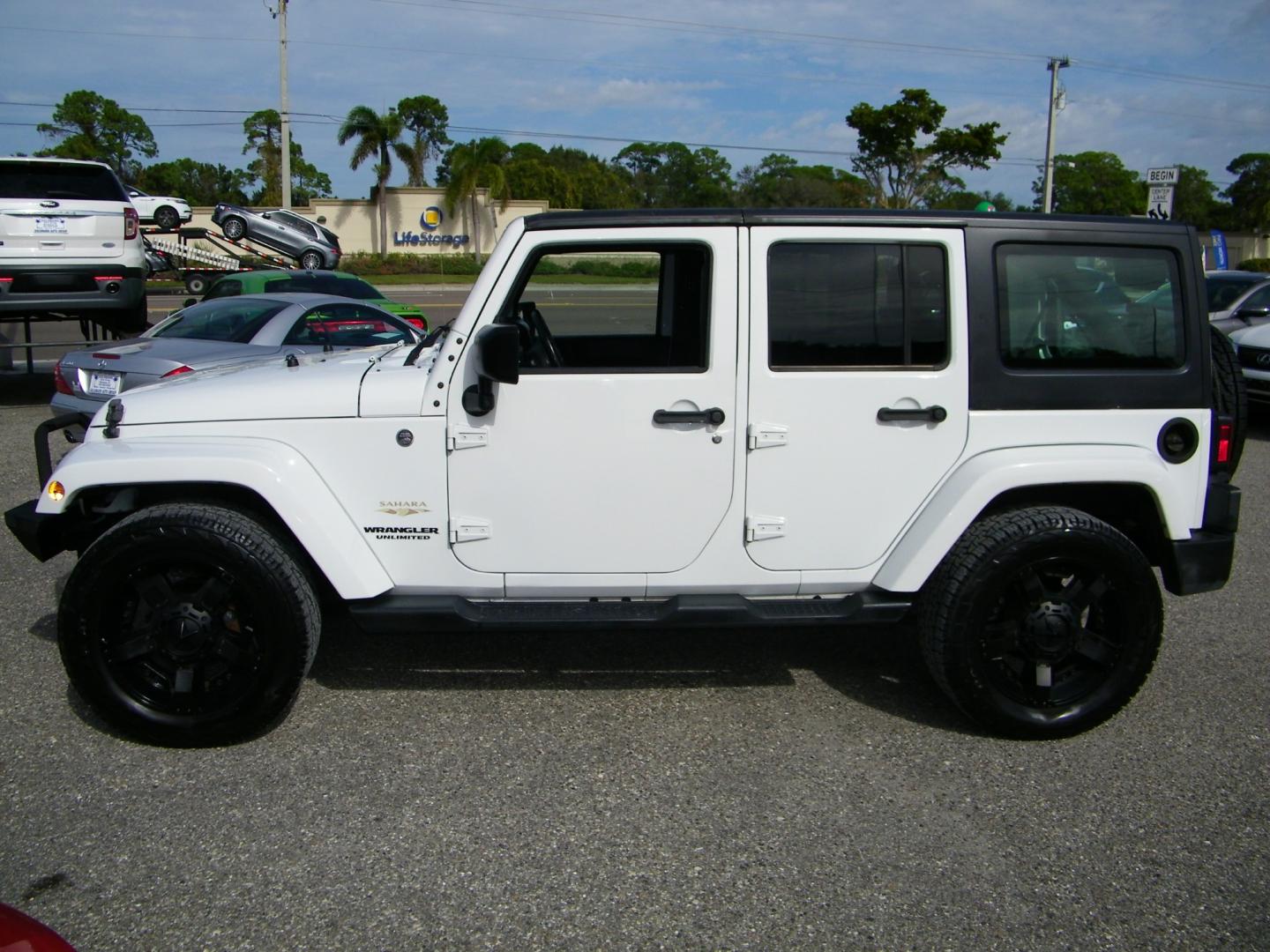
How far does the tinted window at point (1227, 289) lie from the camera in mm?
12555

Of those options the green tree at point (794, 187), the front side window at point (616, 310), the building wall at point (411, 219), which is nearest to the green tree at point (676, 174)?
the green tree at point (794, 187)

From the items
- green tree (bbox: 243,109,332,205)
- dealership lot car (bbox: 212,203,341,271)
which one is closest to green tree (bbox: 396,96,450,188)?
green tree (bbox: 243,109,332,205)

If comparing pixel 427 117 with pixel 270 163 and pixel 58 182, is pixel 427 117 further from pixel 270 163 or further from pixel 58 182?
pixel 58 182

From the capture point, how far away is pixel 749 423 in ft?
12.2

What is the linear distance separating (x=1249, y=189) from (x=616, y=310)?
77.1 meters

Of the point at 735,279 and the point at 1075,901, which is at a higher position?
the point at 735,279

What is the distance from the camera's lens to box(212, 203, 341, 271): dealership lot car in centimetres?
2578

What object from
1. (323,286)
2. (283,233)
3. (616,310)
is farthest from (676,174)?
(616,310)

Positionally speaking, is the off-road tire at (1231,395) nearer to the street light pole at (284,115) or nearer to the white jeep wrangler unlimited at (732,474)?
the white jeep wrangler unlimited at (732,474)

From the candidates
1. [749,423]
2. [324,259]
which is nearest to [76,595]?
[749,423]

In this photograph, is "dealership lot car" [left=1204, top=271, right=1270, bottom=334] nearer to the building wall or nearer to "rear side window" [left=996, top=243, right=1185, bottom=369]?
"rear side window" [left=996, top=243, right=1185, bottom=369]

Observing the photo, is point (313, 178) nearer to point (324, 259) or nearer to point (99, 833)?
point (324, 259)

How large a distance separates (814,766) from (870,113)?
3509 centimetres

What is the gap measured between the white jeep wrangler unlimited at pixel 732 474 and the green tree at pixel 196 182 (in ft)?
235
